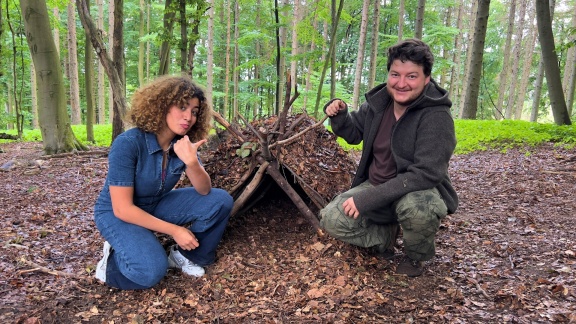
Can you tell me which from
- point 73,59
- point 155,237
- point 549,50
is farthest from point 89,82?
point 549,50

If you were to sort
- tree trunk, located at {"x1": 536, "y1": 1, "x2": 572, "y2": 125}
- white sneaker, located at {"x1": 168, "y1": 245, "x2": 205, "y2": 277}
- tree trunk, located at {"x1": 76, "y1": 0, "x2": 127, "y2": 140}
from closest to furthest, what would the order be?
white sneaker, located at {"x1": 168, "y1": 245, "x2": 205, "y2": 277}, tree trunk, located at {"x1": 76, "y1": 0, "x2": 127, "y2": 140}, tree trunk, located at {"x1": 536, "y1": 1, "x2": 572, "y2": 125}

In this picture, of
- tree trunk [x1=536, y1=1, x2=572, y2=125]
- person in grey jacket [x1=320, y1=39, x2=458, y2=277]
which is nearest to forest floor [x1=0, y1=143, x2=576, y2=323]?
person in grey jacket [x1=320, y1=39, x2=458, y2=277]

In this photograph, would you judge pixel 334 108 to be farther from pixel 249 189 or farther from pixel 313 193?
pixel 249 189

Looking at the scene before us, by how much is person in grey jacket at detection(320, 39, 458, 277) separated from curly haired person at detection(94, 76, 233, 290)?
1.02 metres

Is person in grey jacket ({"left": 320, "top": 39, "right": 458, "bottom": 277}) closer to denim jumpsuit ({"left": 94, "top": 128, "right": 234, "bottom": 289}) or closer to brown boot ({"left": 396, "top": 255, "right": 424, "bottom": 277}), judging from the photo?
brown boot ({"left": 396, "top": 255, "right": 424, "bottom": 277})

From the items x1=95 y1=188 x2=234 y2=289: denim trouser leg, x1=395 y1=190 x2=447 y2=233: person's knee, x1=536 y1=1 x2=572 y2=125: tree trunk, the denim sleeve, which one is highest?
x1=536 y1=1 x2=572 y2=125: tree trunk

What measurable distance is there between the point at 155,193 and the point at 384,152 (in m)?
1.78

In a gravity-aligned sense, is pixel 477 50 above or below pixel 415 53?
above

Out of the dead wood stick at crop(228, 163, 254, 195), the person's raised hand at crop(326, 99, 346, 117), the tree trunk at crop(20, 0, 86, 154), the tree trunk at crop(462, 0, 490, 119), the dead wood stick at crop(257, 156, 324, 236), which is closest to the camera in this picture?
the person's raised hand at crop(326, 99, 346, 117)

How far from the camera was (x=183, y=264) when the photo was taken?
8.87 ft

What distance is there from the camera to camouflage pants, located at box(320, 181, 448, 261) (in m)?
2.41

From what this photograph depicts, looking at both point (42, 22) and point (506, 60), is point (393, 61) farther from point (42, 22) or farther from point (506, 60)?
point (506, 60)

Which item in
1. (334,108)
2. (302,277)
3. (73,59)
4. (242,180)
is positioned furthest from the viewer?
(73,59)

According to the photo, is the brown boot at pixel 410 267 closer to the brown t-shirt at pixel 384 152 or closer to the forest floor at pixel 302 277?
the forest floor at pixel 302 277
